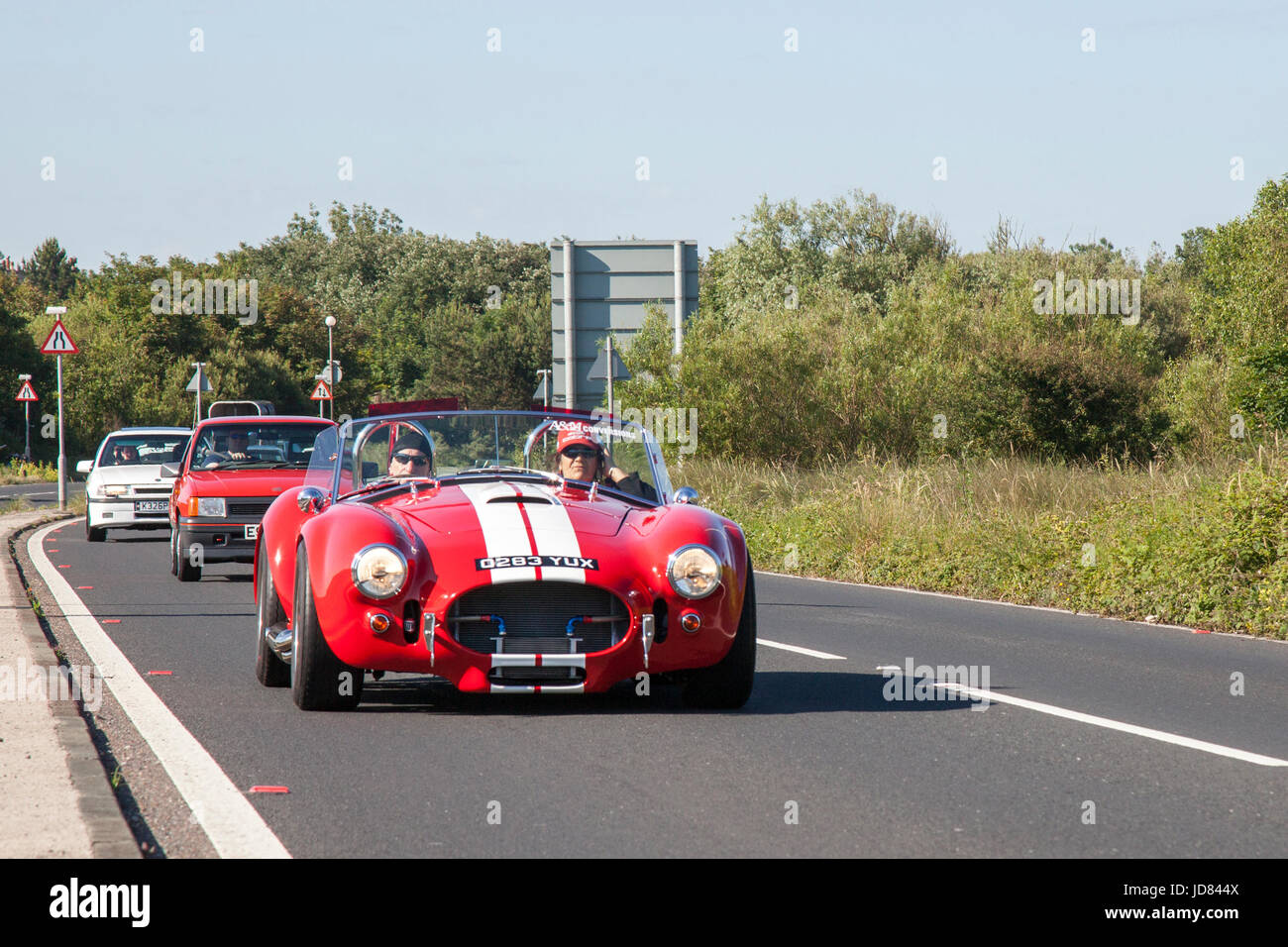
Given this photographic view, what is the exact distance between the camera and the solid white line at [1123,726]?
22.8 feet

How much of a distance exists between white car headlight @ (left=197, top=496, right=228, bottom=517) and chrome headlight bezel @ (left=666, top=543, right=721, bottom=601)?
416 inches

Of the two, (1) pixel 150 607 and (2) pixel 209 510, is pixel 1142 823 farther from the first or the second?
(2) pixel 209 510

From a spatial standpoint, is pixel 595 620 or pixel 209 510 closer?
pixel 595 620

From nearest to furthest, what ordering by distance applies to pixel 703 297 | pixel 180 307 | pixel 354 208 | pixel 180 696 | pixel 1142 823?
pixel 1142 823
pixel 180 696
pixel 703 297
pixel 180 307
pixel 354 208

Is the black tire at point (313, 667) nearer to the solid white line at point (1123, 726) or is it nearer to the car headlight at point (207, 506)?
the solid white line at point (1123, 726)

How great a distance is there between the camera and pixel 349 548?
295 inches

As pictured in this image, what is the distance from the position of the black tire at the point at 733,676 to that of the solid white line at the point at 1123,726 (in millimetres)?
1465

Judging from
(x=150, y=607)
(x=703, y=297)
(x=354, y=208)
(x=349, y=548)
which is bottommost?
(x=150, y=607)

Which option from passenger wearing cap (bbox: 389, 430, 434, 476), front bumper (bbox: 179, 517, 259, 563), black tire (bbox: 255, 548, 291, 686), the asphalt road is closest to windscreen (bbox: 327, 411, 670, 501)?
passenger wearing cap (bbox: 389, 430, 434, 476)

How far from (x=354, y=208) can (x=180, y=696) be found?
125m

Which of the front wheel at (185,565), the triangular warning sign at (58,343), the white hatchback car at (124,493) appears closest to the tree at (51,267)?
the triangular warning sign at (58,343)

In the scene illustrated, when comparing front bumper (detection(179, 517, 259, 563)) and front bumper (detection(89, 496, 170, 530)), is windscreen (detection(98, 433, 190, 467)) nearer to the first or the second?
front bumper (detection(89, 496, 170, 530))

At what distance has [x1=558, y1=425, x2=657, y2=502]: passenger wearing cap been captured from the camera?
345 inches

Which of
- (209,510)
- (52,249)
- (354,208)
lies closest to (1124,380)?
(209,510)
